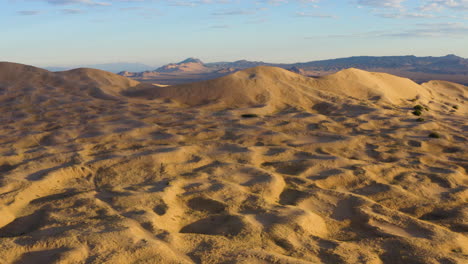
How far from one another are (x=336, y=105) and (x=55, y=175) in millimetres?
22214

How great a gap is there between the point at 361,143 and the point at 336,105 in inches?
456

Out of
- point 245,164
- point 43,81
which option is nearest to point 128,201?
point 245,164

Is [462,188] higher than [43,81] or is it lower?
lower

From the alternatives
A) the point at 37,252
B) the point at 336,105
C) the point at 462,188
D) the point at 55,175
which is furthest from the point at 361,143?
the point at 37,252

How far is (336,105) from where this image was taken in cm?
2858

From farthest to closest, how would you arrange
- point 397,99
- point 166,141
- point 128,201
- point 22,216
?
point 397,99 < point 166,141 < point 128,201 < point 22,216

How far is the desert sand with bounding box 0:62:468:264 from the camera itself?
24.6 ft

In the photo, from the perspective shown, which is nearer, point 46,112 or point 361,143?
point 361,143

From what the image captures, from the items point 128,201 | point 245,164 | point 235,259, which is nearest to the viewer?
point 235,259

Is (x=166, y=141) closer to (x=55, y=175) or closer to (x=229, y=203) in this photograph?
(x=55, y=175)

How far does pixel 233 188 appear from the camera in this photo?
10.9m

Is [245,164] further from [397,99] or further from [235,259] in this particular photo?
[397,99]

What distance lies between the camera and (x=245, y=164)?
13500 mm

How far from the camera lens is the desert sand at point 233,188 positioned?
7492 mm
